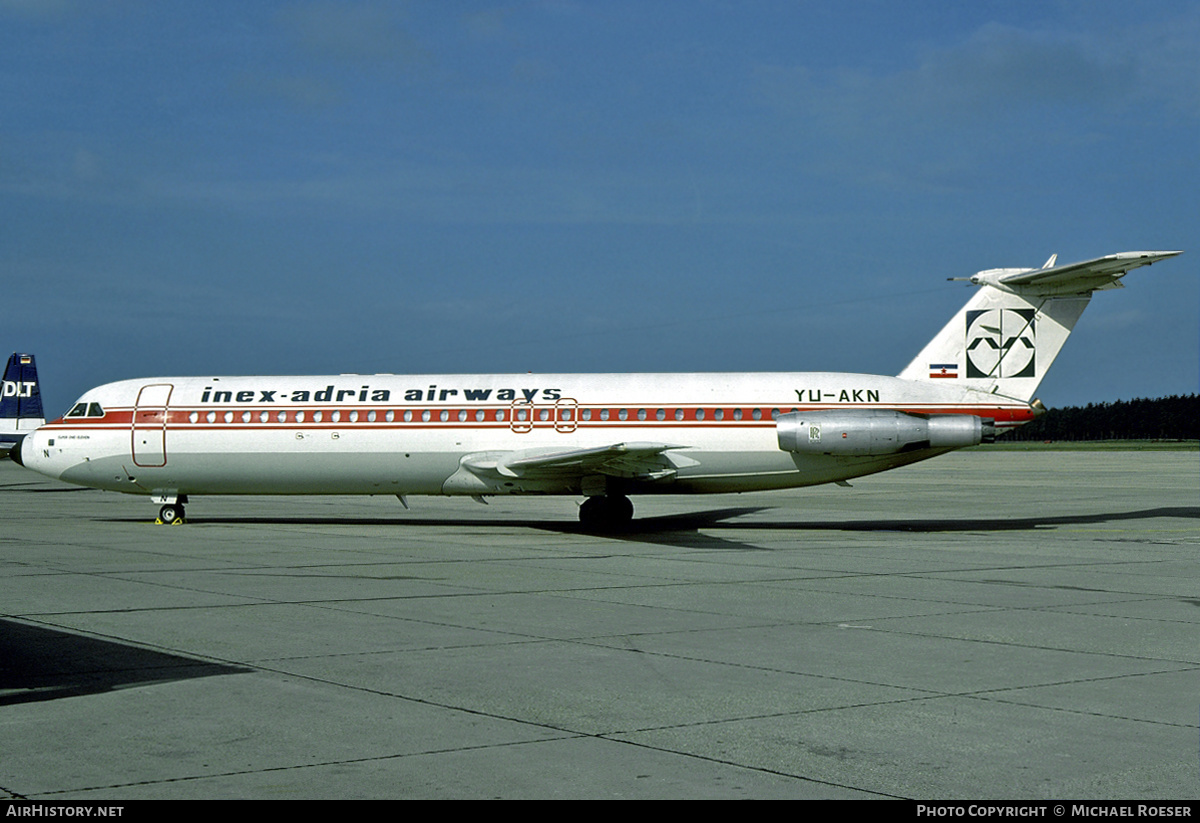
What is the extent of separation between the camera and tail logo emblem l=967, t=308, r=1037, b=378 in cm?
2394

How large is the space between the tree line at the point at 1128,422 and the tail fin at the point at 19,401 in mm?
125564

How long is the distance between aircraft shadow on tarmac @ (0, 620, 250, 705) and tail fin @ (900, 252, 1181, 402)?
18.5 meters

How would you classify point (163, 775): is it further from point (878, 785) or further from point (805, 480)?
point (805, 480)

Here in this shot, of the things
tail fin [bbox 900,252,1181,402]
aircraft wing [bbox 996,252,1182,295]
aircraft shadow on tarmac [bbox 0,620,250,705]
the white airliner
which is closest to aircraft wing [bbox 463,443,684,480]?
the white airliner

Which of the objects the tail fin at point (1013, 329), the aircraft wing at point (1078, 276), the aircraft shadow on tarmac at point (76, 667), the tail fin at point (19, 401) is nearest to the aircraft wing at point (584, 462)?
the tail fin at point (1013, 329)

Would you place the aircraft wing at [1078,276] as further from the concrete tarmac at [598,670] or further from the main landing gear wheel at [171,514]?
the main landing gear wheel at [171,514]

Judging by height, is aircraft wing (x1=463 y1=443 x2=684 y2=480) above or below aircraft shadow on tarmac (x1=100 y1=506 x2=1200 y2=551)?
above

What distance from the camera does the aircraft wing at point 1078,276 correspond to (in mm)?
22141

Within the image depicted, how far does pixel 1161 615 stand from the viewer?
40.4ft

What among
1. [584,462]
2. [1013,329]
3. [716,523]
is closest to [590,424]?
[584,462]

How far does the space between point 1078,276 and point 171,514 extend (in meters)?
19.8

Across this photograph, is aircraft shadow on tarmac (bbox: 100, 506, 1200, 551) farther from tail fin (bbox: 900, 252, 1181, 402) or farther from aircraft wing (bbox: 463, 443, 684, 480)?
tail fin (bbox: 900, 252, 1181, 402)

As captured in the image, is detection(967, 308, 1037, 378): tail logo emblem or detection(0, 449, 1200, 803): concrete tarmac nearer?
detection(0, 449, 1200, 803): concrete tarmac

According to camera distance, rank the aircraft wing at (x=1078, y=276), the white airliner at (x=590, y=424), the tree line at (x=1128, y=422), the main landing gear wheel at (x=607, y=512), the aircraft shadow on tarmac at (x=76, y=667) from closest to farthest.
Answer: the aircraft shadow on tarmac at (x=76, y=667) < the aircraft wing at (x=1078, y=276) < the white airliner at (x=590, y=424) < the main landing gear wheel at (x=607, y=512) < the tree line at (x=1128, y=422)
